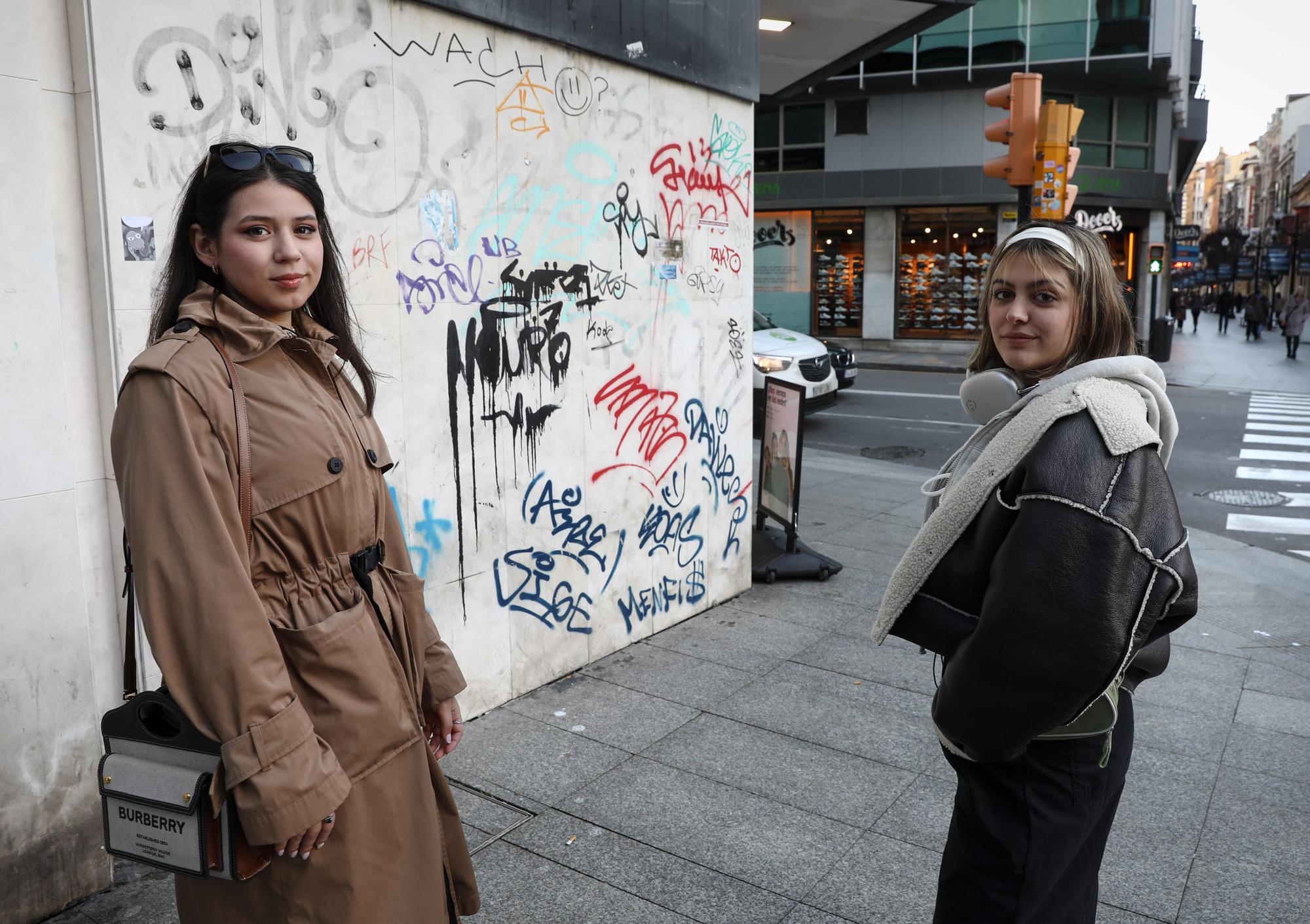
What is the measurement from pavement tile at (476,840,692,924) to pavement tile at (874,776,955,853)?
0.94m

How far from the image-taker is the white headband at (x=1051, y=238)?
215cm

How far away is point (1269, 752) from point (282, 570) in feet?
14.0

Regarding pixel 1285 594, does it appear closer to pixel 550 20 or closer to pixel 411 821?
pixel 550 20

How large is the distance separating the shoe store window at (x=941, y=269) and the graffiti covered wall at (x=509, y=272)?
76.6 ft

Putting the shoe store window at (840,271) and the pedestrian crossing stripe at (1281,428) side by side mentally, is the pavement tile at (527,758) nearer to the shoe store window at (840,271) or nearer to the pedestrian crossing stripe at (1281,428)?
the pedestrian crossing stripe at (1281,428)

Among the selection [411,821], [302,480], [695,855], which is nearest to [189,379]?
[302,480]

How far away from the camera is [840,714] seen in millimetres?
4754

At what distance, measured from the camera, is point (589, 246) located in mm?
5008

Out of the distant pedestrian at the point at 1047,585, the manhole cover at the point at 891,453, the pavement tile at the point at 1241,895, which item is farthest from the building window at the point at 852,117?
the distant pedestrian at the point at 1047,585

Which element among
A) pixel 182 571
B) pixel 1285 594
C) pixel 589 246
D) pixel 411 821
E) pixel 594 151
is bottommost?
pixel 1285 594

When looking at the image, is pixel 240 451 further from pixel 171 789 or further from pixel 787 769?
pixel 787 769

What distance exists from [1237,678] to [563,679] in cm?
347

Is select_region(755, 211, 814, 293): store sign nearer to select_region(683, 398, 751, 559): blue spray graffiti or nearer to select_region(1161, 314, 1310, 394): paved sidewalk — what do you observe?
select_region(1161, 314, 1310, 394): paved sidewalk

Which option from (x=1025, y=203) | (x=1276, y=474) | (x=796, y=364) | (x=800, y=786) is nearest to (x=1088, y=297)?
(x=800, y=786)
